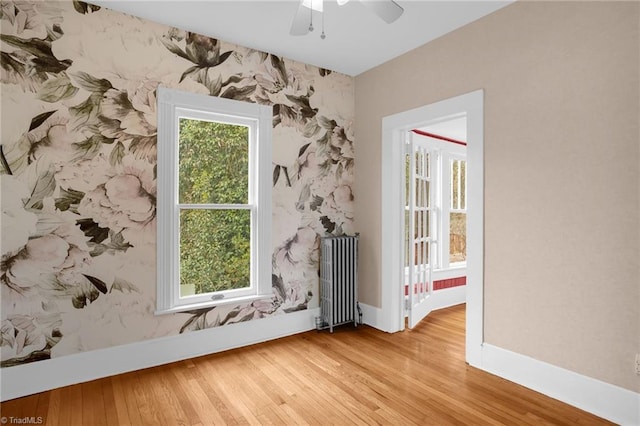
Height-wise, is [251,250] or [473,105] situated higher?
[473,105]

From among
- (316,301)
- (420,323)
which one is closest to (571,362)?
(420,323)

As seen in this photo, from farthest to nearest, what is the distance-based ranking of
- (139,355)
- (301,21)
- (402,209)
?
(402,209) → (139,355) → (301,21)

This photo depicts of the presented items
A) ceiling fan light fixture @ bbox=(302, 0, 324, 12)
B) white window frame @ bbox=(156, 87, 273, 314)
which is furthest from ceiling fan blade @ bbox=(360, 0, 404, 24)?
white window frame @ bbox=(156, 87, 273, 314)

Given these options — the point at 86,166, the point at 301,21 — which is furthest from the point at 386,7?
the point at 86,166

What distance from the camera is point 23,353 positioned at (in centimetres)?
243

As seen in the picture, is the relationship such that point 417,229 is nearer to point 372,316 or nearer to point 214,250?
point 372,316

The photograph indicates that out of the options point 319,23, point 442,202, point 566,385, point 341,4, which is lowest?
point 566,385

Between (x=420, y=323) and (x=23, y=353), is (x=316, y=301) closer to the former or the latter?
(x=420, y=323)

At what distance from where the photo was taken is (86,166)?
2.63 meters

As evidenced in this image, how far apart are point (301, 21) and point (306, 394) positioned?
8.01 feet

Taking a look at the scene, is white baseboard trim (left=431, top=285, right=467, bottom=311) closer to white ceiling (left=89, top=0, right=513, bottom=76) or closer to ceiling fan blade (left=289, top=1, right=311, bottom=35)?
white ceiling (left=89, top=0, right=513, bottom=76)

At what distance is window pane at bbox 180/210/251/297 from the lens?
10.2 ft

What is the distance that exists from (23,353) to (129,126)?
175 centimetres

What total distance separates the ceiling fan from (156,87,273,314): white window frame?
3.70 ft
